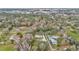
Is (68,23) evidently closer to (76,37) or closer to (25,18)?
(76,37)

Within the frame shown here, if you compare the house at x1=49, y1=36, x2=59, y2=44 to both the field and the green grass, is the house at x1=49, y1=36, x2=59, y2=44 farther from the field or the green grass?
the green grass

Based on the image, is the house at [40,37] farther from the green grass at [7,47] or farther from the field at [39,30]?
the green grass at [7,47]

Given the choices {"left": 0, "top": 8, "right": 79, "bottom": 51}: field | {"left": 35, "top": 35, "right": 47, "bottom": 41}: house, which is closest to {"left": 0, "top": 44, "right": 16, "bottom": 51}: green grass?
{"left": 0, "top": 8, "right": 79, "bottom": 51}: field

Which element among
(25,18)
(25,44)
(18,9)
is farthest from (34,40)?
(18,9)

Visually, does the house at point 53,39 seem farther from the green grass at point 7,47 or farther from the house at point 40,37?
the green grass at point 7,47

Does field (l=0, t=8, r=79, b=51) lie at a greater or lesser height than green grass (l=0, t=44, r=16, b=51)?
greater

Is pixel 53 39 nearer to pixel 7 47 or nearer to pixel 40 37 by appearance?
pixel 40 37

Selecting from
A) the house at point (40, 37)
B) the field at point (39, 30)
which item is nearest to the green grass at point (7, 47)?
the field at point (39, 30)

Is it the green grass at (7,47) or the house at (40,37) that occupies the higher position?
the house at (40,37)

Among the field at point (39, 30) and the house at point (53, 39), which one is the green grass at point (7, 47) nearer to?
the field at point (39, 30)
